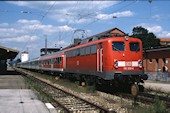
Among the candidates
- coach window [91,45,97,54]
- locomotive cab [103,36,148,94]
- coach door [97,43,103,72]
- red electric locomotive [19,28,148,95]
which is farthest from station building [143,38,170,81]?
coach door [97,43,103,72]

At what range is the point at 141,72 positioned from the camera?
17.1 metres

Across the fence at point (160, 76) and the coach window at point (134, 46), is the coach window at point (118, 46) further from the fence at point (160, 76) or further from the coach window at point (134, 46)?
the fence at point (160, 76)

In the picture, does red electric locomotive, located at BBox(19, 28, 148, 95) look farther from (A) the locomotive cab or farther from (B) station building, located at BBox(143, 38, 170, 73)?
(B) station building, located at BBox(143, 38, 170, 73)

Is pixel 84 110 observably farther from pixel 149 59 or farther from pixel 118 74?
pixel 149 59

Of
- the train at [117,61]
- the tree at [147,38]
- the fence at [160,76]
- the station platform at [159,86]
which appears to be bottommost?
the station platform at [159,86]

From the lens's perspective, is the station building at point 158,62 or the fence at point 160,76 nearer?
the fence at point 160,76

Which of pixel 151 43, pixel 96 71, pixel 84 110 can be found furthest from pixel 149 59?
pixel 151 43

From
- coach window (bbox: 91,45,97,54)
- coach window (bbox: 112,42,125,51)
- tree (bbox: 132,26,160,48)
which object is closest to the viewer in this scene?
coach window (bbox: 112,42,125,51)

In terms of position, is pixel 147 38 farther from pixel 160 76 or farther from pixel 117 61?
pixel 117 61

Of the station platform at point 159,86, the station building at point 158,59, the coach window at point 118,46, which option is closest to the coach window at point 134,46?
the coach window at point 118,46

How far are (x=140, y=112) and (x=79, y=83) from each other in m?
13.5

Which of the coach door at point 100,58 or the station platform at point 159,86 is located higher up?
the coach door at point 100,58

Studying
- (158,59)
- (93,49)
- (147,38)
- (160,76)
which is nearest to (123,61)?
(93,49)

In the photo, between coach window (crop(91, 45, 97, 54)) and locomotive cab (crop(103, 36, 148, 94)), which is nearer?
locomotive cab (crop(103, 36, 148, 94))
